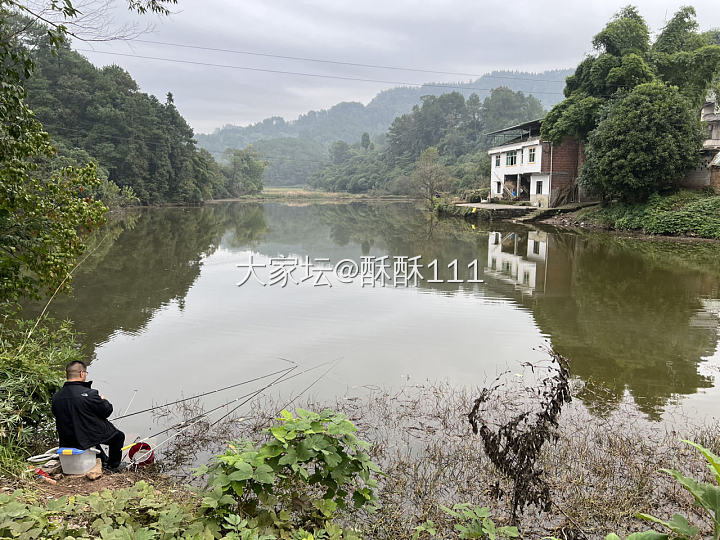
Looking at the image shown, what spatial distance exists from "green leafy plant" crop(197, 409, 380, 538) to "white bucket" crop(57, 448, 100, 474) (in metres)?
1.17

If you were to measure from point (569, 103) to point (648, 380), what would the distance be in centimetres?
2399

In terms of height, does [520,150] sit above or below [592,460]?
above

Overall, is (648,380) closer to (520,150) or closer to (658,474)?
(658,474)

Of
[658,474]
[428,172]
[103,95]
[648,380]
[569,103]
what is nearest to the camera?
[658,474]

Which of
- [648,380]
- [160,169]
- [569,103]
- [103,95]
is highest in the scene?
[103,95]

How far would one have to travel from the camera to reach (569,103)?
26125mm

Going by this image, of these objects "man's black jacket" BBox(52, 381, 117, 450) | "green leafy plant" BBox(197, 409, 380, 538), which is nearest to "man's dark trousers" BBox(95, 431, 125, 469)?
"man's black jacket" BBox(52, 381, 117, 450)

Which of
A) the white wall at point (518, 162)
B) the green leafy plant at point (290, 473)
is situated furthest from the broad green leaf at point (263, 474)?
the white wall at point (518, 162)

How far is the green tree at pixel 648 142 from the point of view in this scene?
19062 millimetres

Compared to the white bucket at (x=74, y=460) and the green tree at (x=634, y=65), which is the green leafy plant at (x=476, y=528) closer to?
the white bucket at (x=74, y=460)

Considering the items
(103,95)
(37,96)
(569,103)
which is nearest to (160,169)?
(103,95)

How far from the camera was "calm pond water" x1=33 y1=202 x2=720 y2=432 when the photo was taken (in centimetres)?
575

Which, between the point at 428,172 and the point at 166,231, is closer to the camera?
the point at 166,231

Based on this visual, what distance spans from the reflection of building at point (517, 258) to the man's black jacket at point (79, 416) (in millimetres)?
8701
